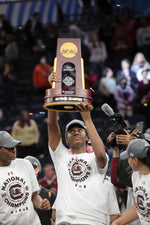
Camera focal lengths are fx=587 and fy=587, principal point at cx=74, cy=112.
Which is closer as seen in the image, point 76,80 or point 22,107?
point 76,80

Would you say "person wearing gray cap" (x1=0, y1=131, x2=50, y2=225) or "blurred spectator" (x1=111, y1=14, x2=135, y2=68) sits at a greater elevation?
"blurred spectator" (x1=111, y1=14, x2=135, y2=68)

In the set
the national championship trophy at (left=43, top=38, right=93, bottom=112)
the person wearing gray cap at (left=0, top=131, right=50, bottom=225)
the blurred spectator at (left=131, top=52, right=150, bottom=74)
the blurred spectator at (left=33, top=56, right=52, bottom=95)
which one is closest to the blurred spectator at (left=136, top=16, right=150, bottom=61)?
the blurred spectator at (left=131, top=52, right=150, bottom=74)

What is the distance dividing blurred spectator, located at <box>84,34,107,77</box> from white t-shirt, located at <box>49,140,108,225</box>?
7.91 metres

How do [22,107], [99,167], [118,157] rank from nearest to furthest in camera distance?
[99,167] < [118,157] < [22,107]

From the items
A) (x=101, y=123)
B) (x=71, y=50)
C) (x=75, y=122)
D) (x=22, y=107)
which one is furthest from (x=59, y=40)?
(x=22, y=107)

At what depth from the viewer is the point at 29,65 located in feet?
54.2

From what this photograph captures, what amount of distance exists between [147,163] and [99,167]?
2.13 feet

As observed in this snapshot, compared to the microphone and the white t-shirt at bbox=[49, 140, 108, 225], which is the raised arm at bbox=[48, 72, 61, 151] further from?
the microphone

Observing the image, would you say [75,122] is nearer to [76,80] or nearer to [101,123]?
[76,80]

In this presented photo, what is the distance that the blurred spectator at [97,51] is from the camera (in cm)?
1400

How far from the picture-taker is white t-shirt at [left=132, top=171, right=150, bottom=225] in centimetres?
555

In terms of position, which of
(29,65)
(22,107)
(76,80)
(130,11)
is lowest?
(76,80)

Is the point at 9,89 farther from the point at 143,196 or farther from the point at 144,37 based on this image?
the point at 143,196

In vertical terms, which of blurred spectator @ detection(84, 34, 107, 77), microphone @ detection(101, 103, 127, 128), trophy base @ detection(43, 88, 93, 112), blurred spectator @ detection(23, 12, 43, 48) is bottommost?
microphone @ detection(101, 103, 127, 128)
